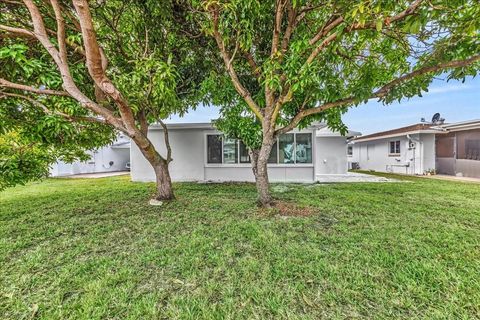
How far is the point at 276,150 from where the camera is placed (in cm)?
1103

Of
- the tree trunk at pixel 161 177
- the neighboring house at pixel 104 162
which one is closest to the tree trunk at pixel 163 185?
the tree trunk at pixel 161 177

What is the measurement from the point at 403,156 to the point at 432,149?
5.43 ft

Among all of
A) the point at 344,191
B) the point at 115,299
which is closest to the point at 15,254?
the point at 115,299

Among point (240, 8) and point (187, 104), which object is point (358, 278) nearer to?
point (240, 8)

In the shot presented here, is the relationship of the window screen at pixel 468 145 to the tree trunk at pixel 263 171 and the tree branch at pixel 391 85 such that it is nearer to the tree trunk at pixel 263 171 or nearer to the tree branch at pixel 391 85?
the tree branch at pixel 391 85

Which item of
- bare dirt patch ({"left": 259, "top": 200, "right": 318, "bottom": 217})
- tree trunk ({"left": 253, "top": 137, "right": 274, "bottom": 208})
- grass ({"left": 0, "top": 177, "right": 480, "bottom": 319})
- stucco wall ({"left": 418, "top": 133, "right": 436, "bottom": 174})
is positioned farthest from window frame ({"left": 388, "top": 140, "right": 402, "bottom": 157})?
tree trunk ({"left": 253, "top": 137, "right": 274, "bottom": 208})

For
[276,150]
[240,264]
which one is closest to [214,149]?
[276,150]

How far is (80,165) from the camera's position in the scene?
1786 cm

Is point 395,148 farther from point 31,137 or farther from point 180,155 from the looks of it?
point 31,137

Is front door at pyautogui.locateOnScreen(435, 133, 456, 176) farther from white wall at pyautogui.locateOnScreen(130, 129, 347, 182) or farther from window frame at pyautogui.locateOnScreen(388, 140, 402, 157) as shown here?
white wall at pyautogui.locateOnScreen(130, 129, 347, 182)

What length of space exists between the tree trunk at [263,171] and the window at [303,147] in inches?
205

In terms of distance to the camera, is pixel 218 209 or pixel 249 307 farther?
pixel 218 209

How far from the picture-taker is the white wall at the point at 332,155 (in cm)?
1420

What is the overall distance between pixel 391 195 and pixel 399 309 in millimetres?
6579
